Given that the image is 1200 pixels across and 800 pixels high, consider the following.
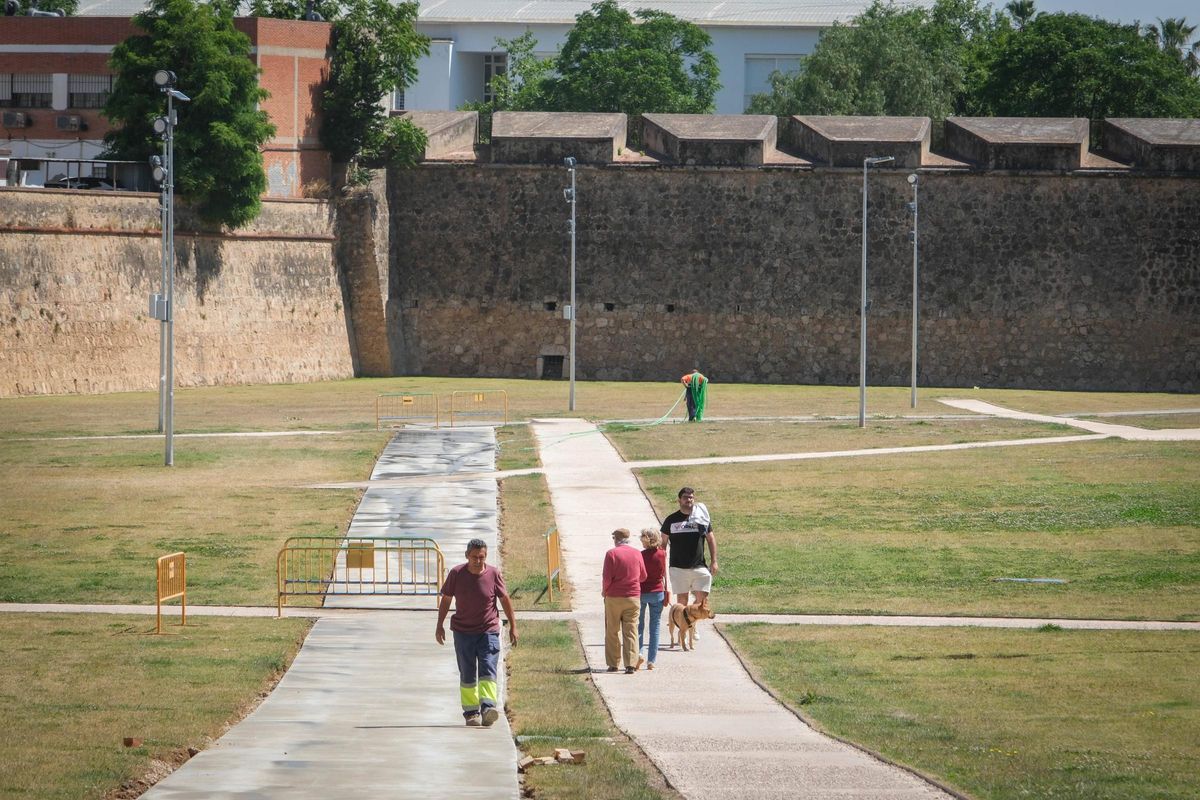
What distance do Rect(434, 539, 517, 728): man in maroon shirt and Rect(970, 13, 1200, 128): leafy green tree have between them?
61818 millimetres

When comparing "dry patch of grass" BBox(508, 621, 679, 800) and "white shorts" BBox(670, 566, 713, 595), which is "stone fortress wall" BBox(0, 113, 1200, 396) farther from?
"dry patch of grass" BBox(508, 621, 679, 800)

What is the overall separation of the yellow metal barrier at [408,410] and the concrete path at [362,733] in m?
21.4

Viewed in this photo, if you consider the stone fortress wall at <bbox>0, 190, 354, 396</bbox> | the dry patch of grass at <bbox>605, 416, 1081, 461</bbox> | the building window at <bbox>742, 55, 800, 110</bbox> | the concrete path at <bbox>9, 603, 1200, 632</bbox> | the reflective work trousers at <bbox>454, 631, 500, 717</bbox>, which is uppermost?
the building window at <bbox>742, 55, 800, 110</bbox>

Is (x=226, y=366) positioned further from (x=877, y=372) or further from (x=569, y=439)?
(x=877, y=372)

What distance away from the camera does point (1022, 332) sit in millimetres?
57156

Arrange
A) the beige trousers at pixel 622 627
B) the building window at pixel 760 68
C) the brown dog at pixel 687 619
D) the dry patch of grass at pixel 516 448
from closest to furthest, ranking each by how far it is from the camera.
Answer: the beige trousers at pixel 622 627 → the brown dog at pixel 687 619 → the dry patch of grass at pixel 516 448 → the building window at pixel 760 68

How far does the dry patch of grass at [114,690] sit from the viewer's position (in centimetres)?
1175


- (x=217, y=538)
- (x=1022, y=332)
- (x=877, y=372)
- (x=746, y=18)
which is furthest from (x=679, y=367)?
(x=746, y=18)

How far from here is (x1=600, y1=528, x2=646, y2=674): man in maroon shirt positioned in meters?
16.4

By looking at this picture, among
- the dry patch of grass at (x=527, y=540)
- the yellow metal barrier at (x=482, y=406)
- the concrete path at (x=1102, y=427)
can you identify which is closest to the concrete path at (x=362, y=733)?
the dry patch of grass at (x=527, y=540)

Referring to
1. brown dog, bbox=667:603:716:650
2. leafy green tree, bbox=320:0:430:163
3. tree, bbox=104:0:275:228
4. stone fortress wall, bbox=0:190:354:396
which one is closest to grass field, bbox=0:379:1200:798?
brown dog, bbox=667:603:716:650

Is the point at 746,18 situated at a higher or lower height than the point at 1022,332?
higher

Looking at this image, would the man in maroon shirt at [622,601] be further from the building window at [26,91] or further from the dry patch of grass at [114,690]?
the building window at [26,91]

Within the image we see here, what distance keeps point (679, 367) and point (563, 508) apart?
31.0m
